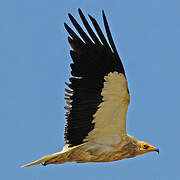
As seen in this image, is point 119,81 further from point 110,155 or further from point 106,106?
point 110,155

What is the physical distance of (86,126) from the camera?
40.4 feet

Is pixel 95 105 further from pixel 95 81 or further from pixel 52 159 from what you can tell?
pixel 52 159

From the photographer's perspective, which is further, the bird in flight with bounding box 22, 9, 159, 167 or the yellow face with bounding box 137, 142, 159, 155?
the yellow face with bounding box 137, 142, 159, 155

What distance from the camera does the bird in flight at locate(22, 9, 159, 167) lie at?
38.0 ft

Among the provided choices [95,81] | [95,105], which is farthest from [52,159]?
[95,81]

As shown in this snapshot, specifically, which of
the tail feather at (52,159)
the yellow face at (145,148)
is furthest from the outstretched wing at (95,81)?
the yellow face at (145,148)

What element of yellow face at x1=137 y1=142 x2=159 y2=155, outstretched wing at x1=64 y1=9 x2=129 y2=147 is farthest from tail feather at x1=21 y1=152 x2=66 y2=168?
yellow face at x1=137 y1=142 x2=159 y2=155

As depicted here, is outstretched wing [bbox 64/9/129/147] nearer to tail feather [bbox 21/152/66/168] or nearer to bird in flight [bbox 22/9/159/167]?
bird in flight [bbox 22/9/159/167]

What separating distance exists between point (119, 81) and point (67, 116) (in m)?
1.42

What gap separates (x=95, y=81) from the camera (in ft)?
38.5

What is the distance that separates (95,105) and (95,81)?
1.66 feet

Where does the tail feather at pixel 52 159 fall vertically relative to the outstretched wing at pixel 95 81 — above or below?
below

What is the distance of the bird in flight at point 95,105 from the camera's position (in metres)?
11.6

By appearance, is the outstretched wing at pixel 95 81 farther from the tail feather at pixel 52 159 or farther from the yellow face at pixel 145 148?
the yellow face at pixel 145 148
